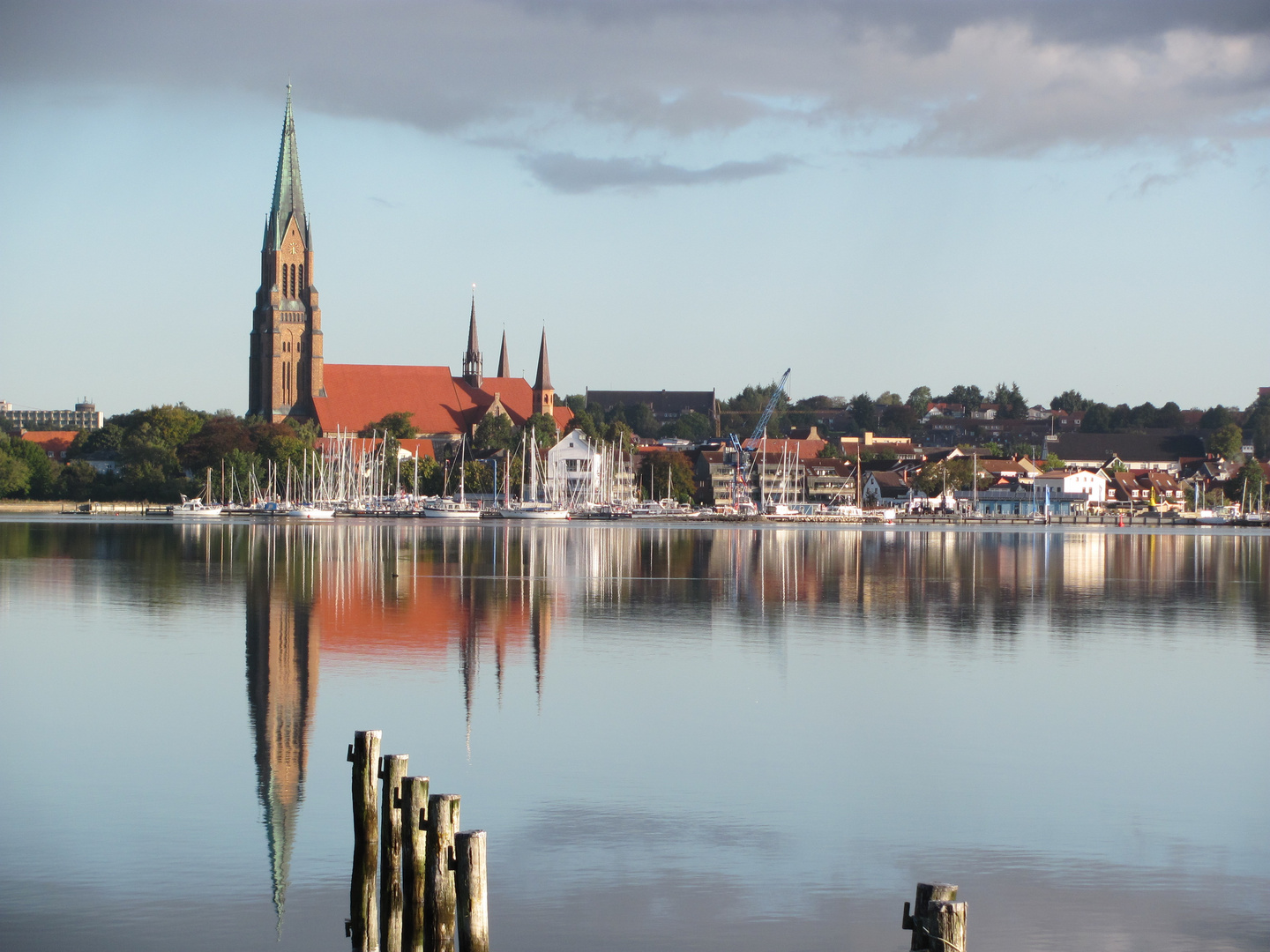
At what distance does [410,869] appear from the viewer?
11.5 meters

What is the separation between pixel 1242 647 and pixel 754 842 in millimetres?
20352

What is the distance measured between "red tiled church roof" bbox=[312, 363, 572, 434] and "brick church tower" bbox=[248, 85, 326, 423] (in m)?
6.76

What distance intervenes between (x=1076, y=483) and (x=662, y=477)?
50.1 meters

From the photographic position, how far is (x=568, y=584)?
158ft

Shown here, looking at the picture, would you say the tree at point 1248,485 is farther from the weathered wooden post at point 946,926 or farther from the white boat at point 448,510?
the weathered wooden post at point 946,926

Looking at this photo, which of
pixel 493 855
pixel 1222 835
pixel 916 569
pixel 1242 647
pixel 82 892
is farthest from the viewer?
pixel 916 569

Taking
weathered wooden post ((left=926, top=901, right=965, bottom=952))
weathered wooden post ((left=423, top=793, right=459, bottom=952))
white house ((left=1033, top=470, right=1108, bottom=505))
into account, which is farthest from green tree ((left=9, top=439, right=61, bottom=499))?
weathered wooden post ((left=926, top=901, right=965, bottom=952))

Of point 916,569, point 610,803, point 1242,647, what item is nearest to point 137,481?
point 916,569

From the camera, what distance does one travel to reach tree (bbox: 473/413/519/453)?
527 ft

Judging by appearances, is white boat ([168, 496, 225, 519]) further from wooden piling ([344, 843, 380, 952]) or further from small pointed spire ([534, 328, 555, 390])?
wooden piling ([344, 843, 380, 952])

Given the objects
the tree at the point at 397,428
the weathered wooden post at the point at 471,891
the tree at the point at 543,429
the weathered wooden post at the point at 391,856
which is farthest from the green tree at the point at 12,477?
the weathered wooden post at the point at 471,891

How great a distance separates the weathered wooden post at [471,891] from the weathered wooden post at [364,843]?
1958 millimetres

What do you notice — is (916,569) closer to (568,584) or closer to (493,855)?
(568,584)

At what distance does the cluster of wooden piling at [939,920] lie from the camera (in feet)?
29.3
